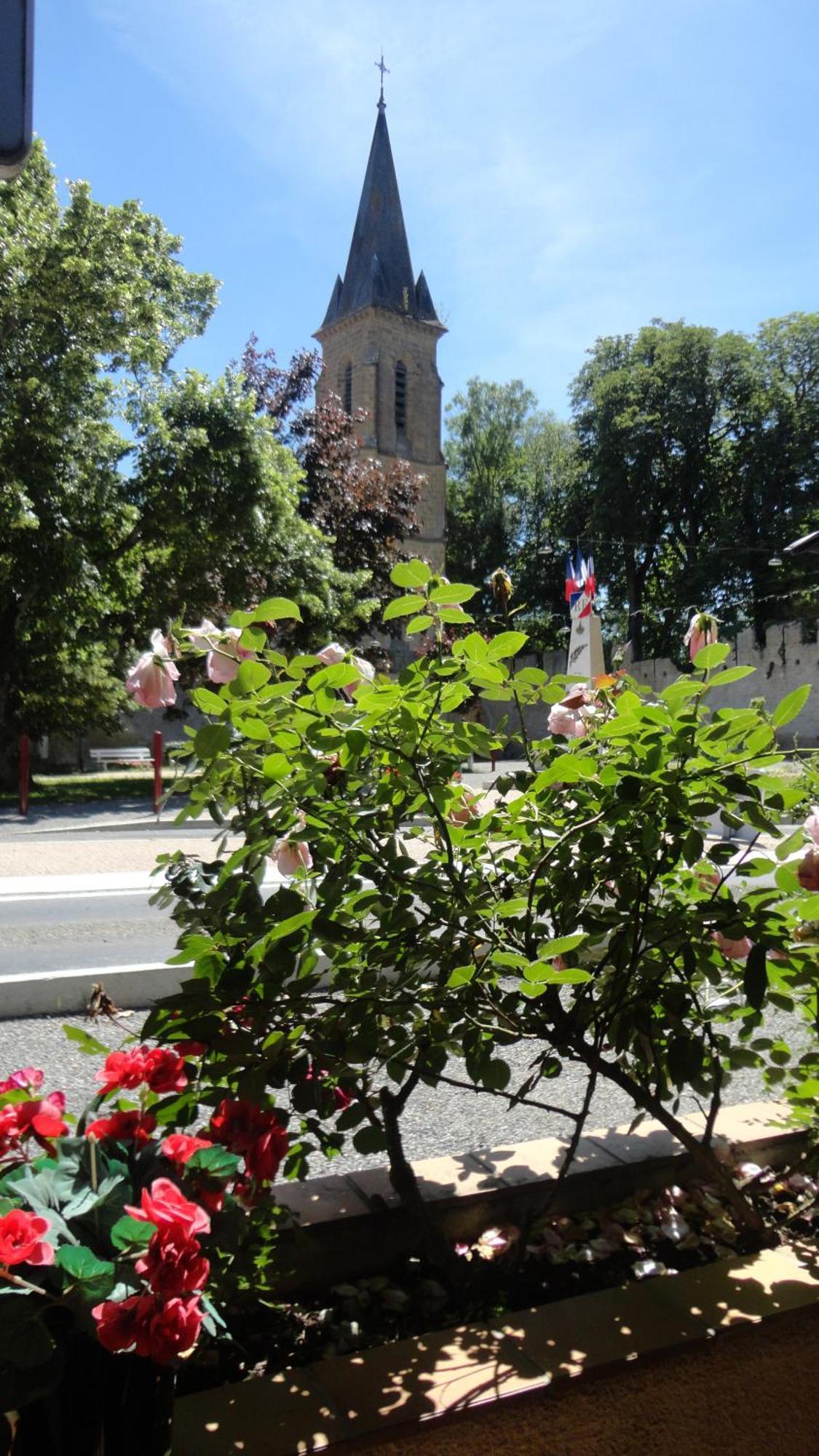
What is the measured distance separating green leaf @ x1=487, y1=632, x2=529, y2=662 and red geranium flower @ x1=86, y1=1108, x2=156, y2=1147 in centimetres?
85

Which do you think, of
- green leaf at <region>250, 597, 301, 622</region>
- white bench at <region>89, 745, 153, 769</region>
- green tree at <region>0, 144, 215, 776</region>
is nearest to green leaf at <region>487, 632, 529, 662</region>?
green leaf at <region>250, 597, 301, 622</region>

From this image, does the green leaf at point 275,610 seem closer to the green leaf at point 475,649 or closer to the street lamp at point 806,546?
the green leaf at point 475,649

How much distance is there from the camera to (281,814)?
1.60m

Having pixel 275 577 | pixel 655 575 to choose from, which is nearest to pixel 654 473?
A: pixel 655 575

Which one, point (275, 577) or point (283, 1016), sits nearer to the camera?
point (283, 1016)

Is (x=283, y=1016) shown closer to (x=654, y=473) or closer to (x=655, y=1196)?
(x=655, y=1196)

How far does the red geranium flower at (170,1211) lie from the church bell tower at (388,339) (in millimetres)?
52476

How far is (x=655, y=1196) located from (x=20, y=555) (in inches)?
723

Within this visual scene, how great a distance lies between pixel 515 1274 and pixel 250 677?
1197 millimetres

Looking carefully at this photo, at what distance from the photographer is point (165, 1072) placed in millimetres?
1606

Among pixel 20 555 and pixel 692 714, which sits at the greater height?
pixel 20 555

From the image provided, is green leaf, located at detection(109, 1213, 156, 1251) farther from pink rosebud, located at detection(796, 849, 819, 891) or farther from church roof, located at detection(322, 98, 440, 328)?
church roof, located at detection(322, 98, 440, 328)

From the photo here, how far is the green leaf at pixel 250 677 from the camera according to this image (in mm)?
1627

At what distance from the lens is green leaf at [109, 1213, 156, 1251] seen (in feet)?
3.96
